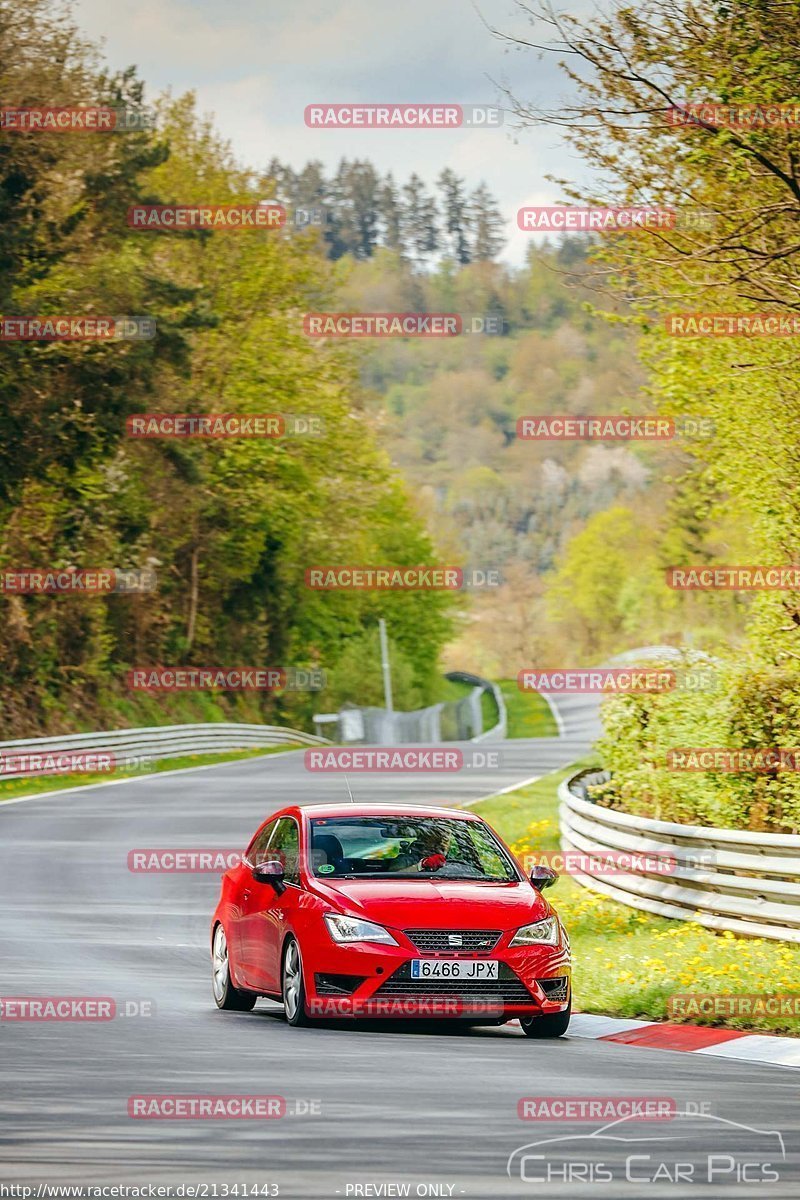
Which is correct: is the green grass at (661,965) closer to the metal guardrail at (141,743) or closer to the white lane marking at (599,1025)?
the white lane marking at (599,1025)

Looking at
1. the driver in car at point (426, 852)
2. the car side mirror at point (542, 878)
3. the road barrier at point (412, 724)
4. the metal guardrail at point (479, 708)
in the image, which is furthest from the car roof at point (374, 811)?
the metal guardrail at point (479, 708)

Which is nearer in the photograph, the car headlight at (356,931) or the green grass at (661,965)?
the car headlight at (356,931)

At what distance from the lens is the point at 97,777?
4156 cm

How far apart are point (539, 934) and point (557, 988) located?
1.06 feet

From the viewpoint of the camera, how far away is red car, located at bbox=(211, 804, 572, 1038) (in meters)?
10.7

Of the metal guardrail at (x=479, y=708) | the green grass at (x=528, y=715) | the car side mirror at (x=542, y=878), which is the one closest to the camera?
the car side mirror at (x=542, y=878)

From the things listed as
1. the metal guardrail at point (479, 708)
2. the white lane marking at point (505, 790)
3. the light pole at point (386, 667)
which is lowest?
the metal guardrail at point (479, 708)

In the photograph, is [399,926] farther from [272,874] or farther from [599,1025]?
[599,1025]

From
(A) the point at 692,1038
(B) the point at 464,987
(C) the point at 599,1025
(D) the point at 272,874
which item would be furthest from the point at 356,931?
(A) the point at 692,1038

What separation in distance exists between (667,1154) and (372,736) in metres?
69.3

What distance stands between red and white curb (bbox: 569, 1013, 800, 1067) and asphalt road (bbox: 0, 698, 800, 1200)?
1.10ft

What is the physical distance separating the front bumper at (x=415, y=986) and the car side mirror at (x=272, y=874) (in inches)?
37.3

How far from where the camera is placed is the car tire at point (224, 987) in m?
12.4

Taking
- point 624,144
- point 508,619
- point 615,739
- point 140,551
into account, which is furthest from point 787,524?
point 508,619
